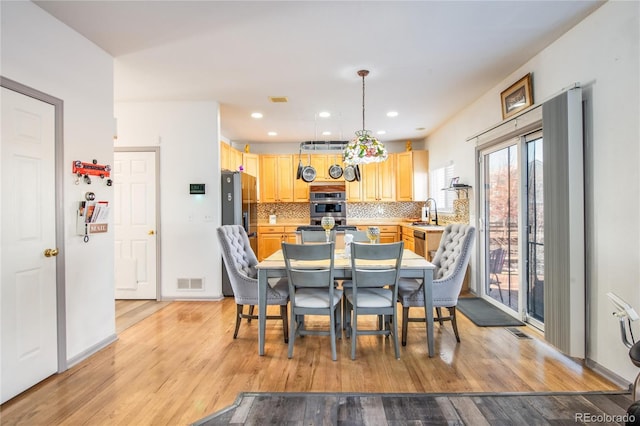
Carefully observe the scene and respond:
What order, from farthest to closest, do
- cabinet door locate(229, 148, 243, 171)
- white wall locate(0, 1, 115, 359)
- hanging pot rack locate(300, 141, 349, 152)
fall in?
hanging pot rack locate(300, 141, 349, 152)
cabinet door locate(229, 148, 243, 171)
white wall locate(0, 1, 115, 359)

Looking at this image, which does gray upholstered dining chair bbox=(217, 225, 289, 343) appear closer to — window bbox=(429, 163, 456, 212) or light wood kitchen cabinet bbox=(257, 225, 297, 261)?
light wood kitchen cabinet bbox=(257, 225, 297, 261)

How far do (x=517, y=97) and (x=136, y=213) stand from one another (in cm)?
471

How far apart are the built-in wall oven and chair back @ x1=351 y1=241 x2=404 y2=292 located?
3906 mm

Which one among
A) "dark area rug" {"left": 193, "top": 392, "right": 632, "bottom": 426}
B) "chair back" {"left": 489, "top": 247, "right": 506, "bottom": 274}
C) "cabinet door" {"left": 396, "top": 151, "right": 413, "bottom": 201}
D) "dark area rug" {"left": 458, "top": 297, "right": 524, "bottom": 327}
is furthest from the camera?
"cabinet door" {"left": 396, "top": 151, "right": 413, "bottom": 201}

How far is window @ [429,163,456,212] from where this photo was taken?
5.55 meters

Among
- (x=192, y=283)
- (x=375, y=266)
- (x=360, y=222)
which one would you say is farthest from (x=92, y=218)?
(x=360, y=222)

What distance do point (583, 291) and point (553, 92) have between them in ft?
5.47

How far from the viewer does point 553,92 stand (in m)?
2.91

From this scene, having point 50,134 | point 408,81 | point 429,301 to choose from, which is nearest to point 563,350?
point 429,301

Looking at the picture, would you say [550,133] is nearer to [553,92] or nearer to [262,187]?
[553,92]

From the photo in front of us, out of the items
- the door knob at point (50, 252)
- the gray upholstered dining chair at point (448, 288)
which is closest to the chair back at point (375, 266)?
the gray upholstered dining chair at point (448, 288)

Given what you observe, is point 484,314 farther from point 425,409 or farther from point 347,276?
point 425,409

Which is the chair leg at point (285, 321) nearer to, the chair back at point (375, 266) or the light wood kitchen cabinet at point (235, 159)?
the chair back at point (375, 266)

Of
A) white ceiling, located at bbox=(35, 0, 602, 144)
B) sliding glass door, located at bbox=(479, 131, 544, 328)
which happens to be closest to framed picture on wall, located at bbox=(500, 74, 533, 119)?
white ceiling, located at bbox=(35, 0, 602, 144)
